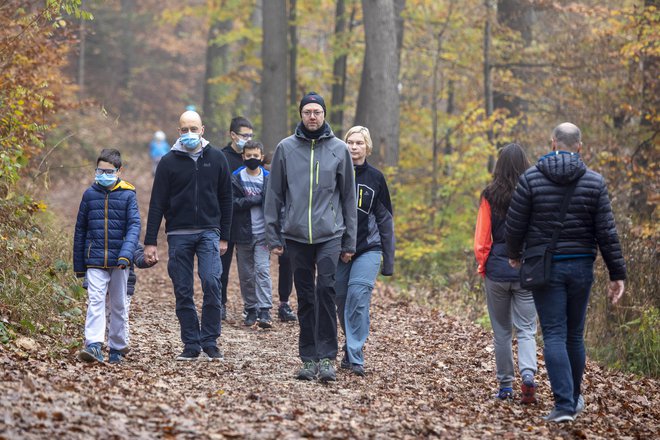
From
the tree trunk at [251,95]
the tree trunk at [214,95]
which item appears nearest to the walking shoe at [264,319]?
the tree trunk at [251,95]

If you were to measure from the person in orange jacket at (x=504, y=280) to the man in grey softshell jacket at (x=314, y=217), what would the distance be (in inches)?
48.8

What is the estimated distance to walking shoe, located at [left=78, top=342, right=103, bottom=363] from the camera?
26.0 ft

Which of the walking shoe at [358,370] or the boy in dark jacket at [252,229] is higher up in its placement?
the boy in dark jacket at [252,229]

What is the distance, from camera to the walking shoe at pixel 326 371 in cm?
807

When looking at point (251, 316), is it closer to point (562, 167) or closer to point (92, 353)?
point (92, 353)

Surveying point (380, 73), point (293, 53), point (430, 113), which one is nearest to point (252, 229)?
point (380, 73)

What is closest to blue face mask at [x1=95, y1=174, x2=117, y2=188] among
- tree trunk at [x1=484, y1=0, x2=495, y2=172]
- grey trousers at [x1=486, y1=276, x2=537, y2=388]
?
grey trousers at [x1=486, y1=276, x2=537, y2=388]

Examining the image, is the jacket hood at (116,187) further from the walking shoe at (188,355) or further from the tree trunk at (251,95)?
the tree trunk at (251,95)

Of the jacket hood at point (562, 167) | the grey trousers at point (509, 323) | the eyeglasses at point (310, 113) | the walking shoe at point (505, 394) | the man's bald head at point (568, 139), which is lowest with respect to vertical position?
the walking shoe at point (505, 394)

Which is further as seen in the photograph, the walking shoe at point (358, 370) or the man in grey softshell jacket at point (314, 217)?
the walking shoe at point (358, 370)

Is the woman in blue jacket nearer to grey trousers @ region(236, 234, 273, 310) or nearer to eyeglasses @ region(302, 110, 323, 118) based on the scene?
eyeglasses @ region(302, 110, 323, 118)

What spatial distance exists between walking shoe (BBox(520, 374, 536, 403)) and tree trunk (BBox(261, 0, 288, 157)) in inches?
587

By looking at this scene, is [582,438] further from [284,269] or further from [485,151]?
[485,151]

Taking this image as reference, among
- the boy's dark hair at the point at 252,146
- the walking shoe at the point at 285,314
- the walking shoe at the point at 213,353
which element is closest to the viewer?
the walking shoe at the point at 213,353
